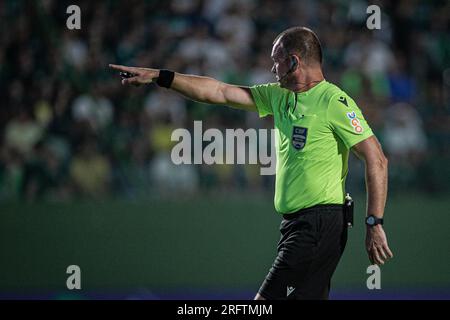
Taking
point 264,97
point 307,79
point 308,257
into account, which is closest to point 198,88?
point 264,97

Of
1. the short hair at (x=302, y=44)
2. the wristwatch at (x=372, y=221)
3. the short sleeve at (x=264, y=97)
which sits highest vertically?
the short hair at (x=302, y=44)

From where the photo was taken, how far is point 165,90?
38.0ft

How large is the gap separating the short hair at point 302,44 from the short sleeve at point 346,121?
349 millimetres

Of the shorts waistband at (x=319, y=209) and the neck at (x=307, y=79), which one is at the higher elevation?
the neck at (x=307, y=79)

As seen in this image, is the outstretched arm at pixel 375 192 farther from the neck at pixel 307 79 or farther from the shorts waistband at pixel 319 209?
the neck at pixel 307 79

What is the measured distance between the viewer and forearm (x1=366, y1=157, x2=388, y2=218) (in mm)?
6066

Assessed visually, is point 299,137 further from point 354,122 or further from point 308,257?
point 308,257

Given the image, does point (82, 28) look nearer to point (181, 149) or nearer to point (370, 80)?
point (181, 149)

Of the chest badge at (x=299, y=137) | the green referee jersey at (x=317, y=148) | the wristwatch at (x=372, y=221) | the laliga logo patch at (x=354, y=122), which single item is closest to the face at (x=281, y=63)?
the green referee jersey at (x=317, y=148)

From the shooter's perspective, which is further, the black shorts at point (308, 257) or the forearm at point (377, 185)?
the black shorts at point (308, 257)

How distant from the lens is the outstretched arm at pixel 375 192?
19.5 feet

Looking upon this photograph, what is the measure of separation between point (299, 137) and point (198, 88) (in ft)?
3.26

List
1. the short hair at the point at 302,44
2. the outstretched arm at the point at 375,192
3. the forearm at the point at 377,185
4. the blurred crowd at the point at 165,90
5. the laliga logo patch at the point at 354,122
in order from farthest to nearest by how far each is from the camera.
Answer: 1. the blurred crowd at the point at 165,90
2. the short hair at the point at 302,44
3. the laliga logo patch at the point at 354,122
4. the forearm at the point at 377,185
5. the outstretched arm at the point at 375,192

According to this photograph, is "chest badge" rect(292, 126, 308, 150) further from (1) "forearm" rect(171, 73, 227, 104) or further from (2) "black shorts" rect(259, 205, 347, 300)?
(1) "forearm" rect(171, 73, 227, 104)
